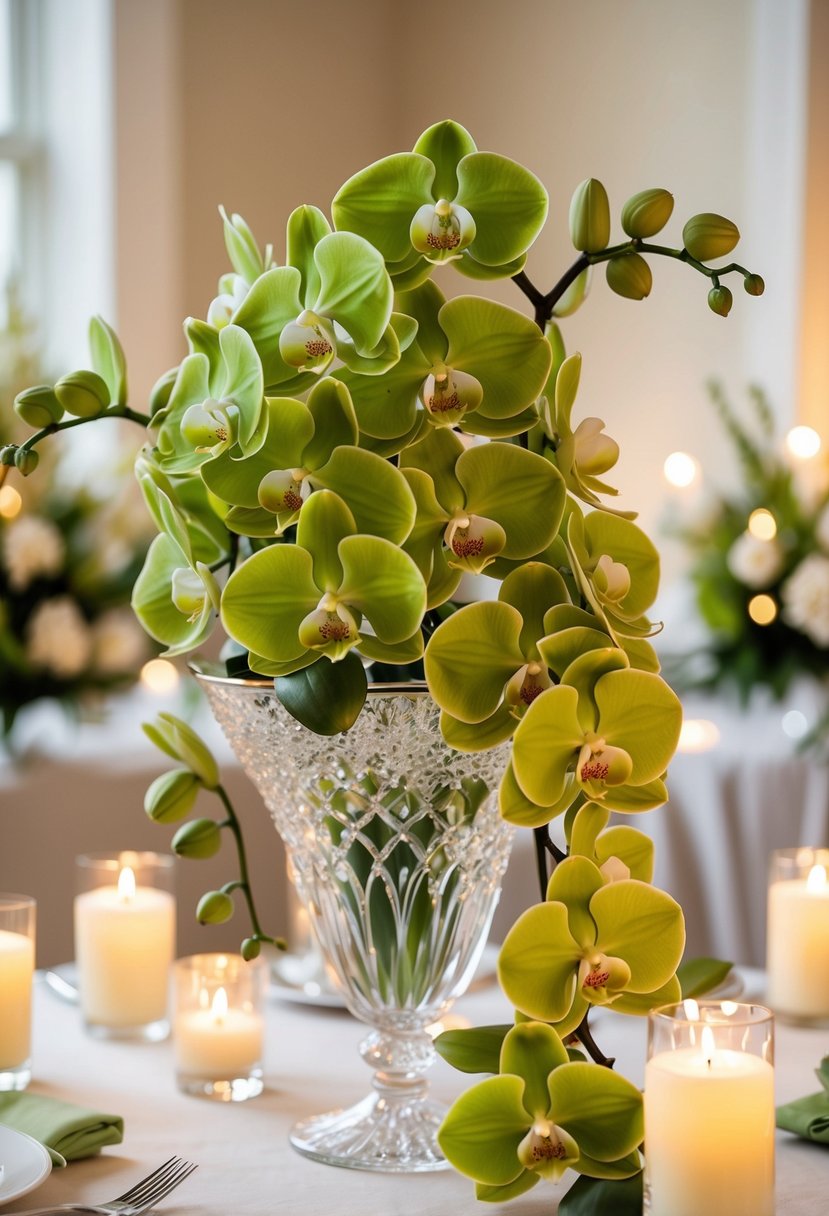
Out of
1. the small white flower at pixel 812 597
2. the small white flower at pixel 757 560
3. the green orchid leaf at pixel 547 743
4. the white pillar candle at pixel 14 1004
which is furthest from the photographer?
the small white flower at pixel 757 560

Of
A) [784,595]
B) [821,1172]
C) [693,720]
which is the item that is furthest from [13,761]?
[821,1172]

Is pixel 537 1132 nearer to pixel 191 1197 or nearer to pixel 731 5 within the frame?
pixel 191 1197

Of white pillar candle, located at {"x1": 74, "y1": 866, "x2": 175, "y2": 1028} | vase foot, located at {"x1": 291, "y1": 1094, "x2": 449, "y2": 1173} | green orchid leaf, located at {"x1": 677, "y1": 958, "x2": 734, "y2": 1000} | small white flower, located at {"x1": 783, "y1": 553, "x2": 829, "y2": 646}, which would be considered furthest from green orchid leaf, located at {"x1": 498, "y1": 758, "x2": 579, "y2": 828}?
small white flower, located at {"x1": 783, "y1": 553, "x2": 829, "y2": 646}

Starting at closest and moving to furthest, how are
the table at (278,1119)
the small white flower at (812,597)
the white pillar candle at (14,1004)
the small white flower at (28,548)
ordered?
1. the table at (278,1119)
2. the white pillar candle at (14,1004)
3. the small white flower at (28,548)
4. the small white flower at (812,597)

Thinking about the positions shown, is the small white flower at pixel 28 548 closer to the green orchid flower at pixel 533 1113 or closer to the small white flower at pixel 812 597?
the small white flower at pixel 812 597

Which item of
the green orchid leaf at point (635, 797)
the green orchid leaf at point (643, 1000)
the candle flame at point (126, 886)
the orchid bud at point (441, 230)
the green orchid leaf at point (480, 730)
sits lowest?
the candle flame at point (126, 886)

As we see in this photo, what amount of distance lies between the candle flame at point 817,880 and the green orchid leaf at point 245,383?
629mm

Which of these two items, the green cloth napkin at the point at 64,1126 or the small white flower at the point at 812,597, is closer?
the green cloth napkin at the point at 64,1126

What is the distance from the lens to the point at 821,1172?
2.39 ft

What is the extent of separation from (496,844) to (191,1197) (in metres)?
0.22

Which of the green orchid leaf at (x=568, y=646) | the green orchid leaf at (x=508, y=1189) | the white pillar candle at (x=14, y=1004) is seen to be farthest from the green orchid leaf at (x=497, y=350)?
the white pillar candle at (x=14, y=1004)

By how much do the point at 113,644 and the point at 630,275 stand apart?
67.8 inches

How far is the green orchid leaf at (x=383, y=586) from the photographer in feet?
1.94

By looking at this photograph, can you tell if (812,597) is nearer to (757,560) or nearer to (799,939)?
(757,560)
